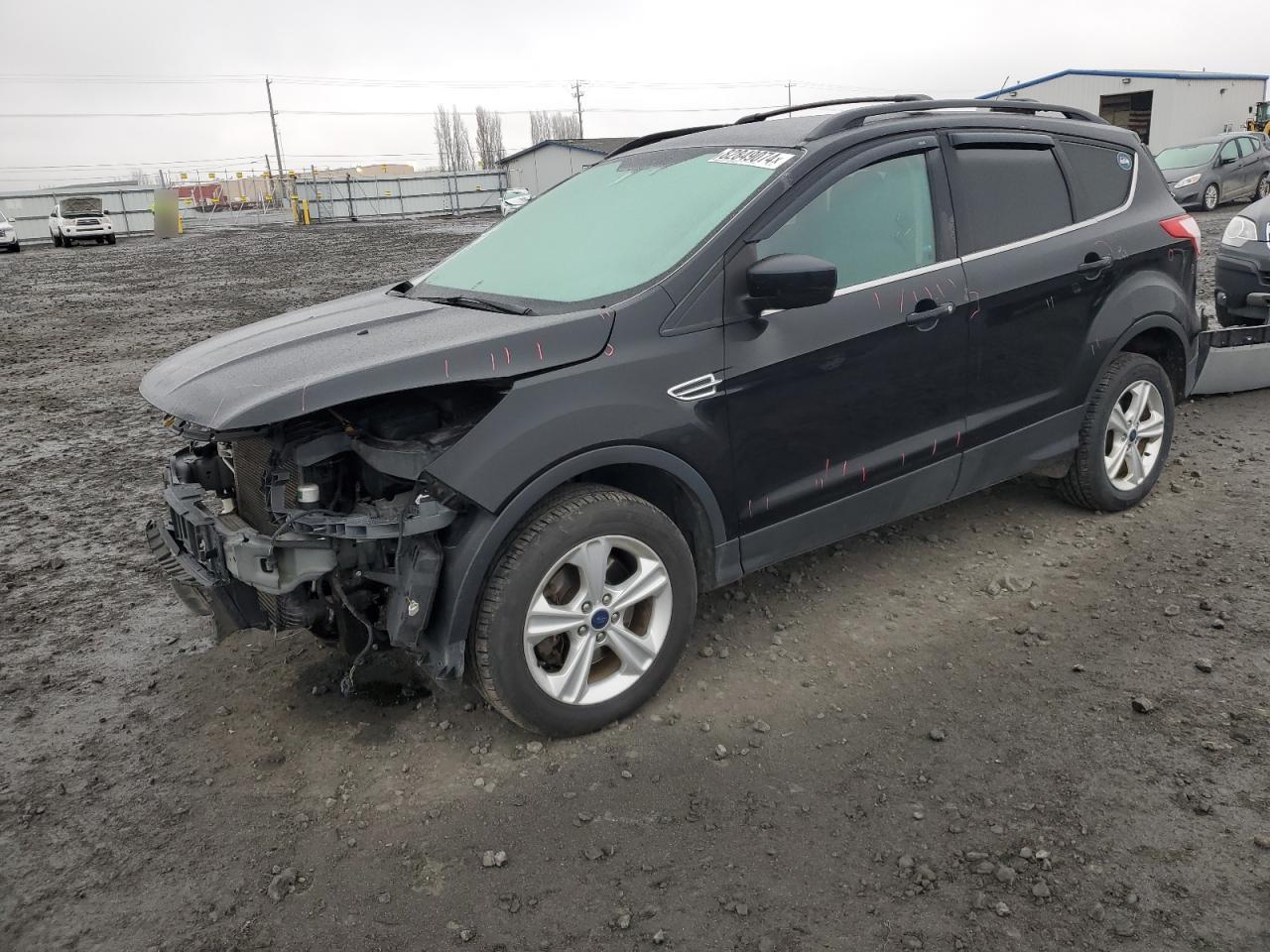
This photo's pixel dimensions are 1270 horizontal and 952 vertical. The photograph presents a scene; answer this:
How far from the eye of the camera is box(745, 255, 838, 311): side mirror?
305 centimetres

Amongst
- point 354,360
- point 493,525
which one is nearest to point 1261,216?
point 493,525

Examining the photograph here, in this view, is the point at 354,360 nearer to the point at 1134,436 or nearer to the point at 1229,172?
the point at 1134,436

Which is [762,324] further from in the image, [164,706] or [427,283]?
[164,706]

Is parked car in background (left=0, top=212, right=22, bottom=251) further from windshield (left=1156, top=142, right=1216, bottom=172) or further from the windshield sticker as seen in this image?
the windshield sticker

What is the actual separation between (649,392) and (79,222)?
37425mm

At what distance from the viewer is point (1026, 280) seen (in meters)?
3.96

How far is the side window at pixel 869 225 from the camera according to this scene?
342cm

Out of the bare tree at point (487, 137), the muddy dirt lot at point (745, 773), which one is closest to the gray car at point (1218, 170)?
the muddy dirt lot at point (745, 773)

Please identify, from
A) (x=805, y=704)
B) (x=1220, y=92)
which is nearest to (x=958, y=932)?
(x=805, y=704)

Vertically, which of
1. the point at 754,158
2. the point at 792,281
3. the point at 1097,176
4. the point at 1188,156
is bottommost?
the point at 792,281

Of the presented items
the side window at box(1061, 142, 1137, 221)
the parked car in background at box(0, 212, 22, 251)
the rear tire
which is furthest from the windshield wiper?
the parked car in background at box(0, 212, 22, 251)

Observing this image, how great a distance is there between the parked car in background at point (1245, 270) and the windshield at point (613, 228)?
5105mm

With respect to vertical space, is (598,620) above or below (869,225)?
below

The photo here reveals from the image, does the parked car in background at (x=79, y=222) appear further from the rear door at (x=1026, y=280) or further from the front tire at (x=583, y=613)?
the front tire at (x=583, y=613)
